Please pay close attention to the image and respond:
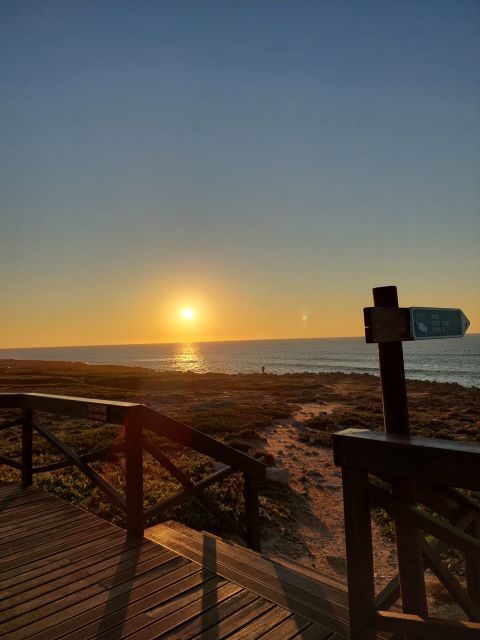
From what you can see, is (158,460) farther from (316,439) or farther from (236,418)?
(236,418)

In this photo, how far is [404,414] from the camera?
2707 mm

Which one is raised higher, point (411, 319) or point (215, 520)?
point (411, 319)

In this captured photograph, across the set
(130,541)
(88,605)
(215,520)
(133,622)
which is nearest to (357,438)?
(133,622)

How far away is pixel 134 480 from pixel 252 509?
142 cm

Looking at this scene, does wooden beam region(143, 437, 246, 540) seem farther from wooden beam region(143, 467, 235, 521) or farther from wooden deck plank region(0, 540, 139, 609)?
wooden deck plank region(0, 540, 139, 609)

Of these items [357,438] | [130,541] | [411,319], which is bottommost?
[130,541]

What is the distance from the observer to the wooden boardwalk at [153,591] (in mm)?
2984

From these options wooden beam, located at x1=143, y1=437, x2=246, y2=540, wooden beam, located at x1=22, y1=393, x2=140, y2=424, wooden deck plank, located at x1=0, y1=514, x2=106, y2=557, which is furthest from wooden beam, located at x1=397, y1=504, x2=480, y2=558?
wooden deck plank, located at x1=0, y1=514, x2=106, y2=557

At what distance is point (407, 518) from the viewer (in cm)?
240

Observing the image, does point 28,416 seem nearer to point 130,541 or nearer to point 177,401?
point 130,541

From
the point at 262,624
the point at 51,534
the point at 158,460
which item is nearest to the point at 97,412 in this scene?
the point at 158,460

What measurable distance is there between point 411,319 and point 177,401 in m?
28.4

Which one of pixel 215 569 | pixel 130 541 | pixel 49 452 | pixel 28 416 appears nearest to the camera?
pixel 215 569

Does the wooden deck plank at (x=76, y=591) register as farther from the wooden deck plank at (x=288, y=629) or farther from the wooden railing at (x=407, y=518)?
the wooden railing at (x=407, y=518)
